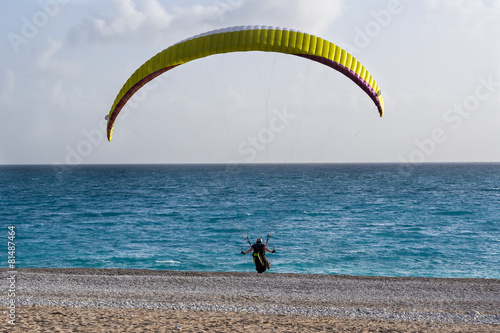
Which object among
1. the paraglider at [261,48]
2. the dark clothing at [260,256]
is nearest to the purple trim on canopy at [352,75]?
the paraglider at [261,48]

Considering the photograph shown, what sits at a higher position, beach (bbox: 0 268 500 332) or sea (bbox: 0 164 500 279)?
beach (bbox: 0 268 500 332)

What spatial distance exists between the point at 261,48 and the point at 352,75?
8.81ft

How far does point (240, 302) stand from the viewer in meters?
13.0

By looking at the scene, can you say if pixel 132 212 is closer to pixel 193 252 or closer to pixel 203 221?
pixel 203 221

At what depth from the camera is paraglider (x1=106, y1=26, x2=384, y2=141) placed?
11672mm

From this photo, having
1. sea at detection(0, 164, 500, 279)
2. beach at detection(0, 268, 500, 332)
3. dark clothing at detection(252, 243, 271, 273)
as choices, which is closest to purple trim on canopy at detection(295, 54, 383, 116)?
dark clothing at detection(252, 243, 271, 273)

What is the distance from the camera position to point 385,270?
22.7 meters

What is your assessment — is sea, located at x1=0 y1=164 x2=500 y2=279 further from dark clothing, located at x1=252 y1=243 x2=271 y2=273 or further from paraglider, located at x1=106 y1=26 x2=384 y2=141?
paraglider, located at x1=106 y1=26 x2=384 y2=141

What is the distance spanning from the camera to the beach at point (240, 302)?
1006 centimetres

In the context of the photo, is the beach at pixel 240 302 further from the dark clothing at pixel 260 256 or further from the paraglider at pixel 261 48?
the paraglider at pixel 261 48

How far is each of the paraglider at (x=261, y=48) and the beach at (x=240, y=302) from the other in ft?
20.6

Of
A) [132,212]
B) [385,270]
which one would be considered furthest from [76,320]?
[132,212]

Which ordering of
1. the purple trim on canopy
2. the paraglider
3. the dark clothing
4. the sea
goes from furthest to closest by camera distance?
the sea < the dark clothing < the purple trim on canopy < the paraglider

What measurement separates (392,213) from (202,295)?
35.3 meters
